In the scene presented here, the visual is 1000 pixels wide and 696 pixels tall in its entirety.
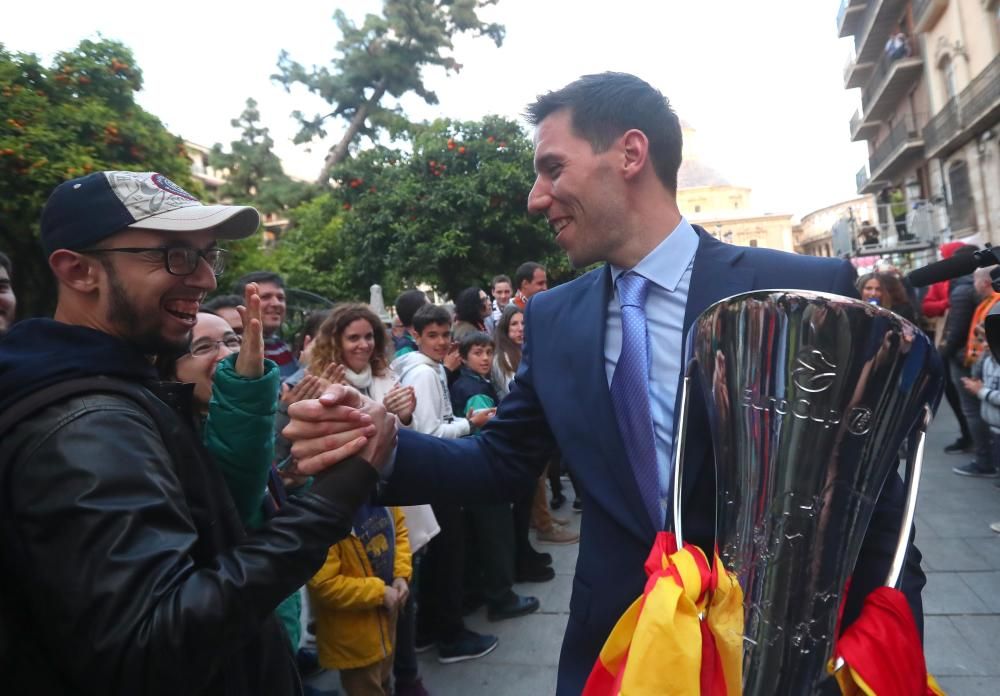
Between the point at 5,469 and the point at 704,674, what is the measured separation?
3.60ft

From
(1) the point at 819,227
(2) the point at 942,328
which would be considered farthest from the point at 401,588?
(1) the point at 819,227

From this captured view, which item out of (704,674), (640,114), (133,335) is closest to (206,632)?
(133,335)

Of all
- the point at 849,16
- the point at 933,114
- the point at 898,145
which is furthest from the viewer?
the point at 849,16

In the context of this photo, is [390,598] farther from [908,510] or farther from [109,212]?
[908,510]

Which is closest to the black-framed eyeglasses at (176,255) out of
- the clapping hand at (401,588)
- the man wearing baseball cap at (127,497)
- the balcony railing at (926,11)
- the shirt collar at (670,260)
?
the man wearing baseball cap at (127,497)

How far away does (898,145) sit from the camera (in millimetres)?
23453

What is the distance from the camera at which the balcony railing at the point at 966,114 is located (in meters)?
16.1

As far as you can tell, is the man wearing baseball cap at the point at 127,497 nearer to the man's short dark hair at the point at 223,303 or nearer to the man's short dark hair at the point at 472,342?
the man's short dark hair at the point at 223,303

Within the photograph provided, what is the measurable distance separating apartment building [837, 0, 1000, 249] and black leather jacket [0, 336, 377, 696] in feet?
64.6

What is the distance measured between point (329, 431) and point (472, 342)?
10.4 ft

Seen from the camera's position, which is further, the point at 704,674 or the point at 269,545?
the point at 269,545

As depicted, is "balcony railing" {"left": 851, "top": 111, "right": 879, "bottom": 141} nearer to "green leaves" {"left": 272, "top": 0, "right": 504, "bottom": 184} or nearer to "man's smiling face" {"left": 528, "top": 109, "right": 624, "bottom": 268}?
"green leaves" {"left": 272, "top": 0, "right": 504, "bottom": 184}

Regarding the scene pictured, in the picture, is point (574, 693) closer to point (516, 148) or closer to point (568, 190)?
point (568, 190)

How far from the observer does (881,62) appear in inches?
998
